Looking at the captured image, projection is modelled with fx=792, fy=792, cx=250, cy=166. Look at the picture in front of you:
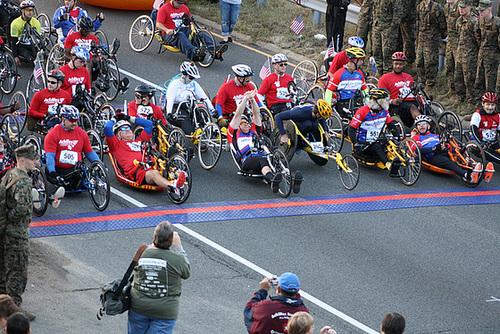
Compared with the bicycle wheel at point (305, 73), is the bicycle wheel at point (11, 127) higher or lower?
lower

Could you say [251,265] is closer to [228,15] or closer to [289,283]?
[289,283]

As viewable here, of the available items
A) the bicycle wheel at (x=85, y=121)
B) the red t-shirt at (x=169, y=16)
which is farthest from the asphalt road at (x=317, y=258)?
the red t-shirt at (x=169, y=16)

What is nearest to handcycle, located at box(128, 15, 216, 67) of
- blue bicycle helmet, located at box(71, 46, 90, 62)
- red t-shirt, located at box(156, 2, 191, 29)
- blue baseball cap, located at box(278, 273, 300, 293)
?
red t-shirt, located at box(156, 2, 191, 29)

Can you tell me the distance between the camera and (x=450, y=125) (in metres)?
15.9

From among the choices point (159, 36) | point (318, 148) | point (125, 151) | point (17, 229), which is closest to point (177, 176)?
point (125, 151)

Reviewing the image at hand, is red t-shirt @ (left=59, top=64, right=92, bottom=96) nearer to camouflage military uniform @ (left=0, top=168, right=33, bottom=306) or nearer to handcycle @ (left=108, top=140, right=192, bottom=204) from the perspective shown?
handcycle @ (left=108, top=140, right=192, bottom=204)

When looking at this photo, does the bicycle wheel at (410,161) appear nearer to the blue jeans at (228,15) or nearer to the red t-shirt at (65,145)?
the red t-shirt at (65,145)

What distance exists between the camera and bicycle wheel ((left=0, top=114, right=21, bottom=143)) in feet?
48.2

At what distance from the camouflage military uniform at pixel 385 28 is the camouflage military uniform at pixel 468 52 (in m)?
1.81

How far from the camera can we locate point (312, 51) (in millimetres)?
21203

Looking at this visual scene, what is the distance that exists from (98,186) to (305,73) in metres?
7.74

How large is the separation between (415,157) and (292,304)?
25.3ft

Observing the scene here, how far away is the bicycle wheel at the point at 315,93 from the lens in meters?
17.4

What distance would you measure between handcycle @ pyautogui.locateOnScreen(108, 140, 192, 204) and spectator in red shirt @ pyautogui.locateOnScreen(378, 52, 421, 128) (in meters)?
5.38
